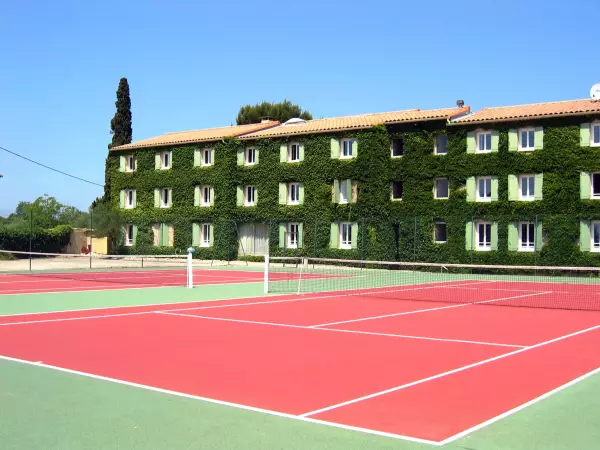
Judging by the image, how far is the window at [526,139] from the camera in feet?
138

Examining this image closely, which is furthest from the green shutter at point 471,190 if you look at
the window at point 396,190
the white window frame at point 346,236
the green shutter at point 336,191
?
the green shutter at point 336,191

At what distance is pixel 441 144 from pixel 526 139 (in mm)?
5320

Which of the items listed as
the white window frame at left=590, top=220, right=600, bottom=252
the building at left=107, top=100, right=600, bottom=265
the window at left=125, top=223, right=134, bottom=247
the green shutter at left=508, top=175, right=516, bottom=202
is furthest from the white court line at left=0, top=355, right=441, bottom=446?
the window at left=125, top=223, right=134, bottom=247

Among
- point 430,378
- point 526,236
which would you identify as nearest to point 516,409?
point 430,378

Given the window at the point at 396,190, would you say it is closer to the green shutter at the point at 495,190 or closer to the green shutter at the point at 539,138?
the green shutter at the point at 495,190

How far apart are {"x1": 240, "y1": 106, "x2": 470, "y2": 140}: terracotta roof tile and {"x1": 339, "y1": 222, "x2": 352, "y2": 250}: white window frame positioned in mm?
6343

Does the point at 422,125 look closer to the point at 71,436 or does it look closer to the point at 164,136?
the point at 164,136

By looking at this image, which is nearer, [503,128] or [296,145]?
[503,128]

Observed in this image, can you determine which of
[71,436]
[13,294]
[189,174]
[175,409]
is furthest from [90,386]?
[189,174]

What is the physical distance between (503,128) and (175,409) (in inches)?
1532

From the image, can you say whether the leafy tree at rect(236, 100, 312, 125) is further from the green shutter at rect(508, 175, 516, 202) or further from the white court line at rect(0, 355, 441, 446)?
the white court line at rect(0, 355, 441, 446)

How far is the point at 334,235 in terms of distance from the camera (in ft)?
160

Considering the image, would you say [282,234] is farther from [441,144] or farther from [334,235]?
[441,144]

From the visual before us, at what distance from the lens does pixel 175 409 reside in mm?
7020
